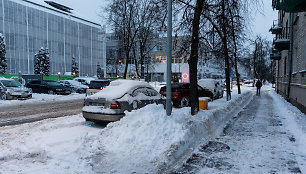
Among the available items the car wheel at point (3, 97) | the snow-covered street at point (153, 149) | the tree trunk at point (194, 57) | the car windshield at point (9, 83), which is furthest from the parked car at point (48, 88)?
the tree trunk at point (194, 57)

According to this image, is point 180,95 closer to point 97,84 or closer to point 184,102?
point 184,102

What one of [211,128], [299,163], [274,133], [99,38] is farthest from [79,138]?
[99,38]

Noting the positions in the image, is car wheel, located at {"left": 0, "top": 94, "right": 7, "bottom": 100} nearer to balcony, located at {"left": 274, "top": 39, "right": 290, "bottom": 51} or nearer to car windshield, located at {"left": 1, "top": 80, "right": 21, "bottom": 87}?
car windshield, located at {"left": 1, "top": 80, "right": 21, "bottom": 87}

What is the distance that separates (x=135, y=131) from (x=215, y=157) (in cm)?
212

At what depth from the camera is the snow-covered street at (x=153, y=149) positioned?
4.63 meters

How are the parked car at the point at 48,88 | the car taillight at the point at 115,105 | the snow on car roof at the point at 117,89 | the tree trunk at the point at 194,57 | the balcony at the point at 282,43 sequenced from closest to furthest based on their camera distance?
the car taillight at the point at 115,105 → the snow on car roof at the point at 117,89 → the tree trunk at the point at 194,57 → the balcony at the point at 282,43 → the parked car at the point at 48,88

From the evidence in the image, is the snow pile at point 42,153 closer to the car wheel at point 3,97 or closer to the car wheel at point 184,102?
the car wheel at point 184,102

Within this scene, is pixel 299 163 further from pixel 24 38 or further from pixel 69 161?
pixel 24 38

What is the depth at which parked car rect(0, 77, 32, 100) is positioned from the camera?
1738cm

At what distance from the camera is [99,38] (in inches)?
2852

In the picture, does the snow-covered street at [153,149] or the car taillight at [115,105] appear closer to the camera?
the snow-covered street at [153,149]

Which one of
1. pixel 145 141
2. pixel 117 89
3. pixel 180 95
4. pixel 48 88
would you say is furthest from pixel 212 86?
pixel 48 88

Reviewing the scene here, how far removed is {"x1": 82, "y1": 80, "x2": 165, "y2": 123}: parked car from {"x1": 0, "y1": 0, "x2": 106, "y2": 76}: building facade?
5048 cm

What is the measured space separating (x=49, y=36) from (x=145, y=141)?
2366 inches
